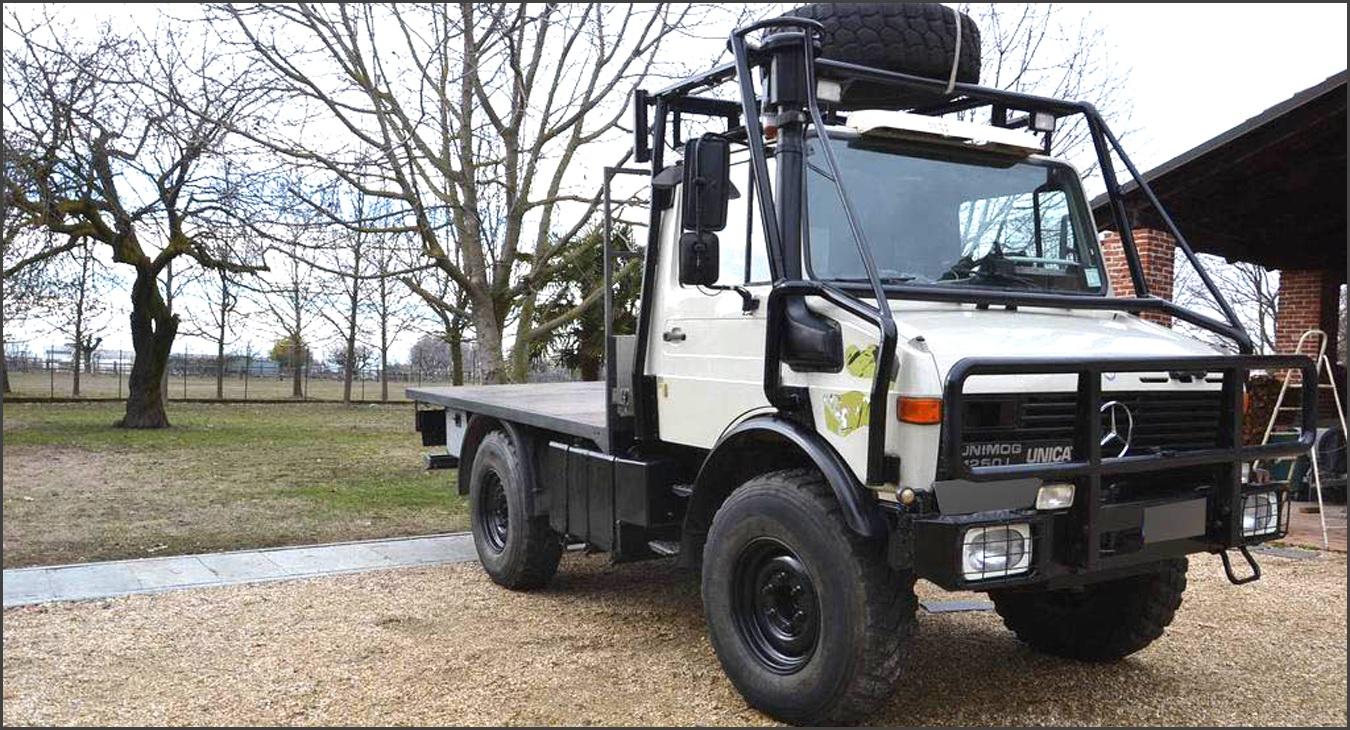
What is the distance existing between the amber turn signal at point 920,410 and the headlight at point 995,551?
0.42 m

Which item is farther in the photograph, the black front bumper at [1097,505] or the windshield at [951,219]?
the windshield at [951,219]

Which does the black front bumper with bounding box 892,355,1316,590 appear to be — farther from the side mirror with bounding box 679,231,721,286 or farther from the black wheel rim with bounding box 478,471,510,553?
the black wheel rim with bounding box 478,471,510,553

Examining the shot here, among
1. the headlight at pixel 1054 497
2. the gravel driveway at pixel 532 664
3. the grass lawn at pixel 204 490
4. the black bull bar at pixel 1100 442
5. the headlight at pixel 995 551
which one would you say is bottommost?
the gravel driveway at pixel 532 664

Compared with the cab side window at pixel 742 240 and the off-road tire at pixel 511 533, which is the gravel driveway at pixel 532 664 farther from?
the cab side window at pixel 742 240

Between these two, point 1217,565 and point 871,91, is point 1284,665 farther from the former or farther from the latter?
point 871,91

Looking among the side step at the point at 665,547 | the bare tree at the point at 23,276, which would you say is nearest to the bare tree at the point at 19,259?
the bare tree at the point at 23,276

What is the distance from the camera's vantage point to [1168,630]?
616 centimetres

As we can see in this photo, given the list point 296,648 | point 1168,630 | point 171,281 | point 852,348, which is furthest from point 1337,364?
point 171,281

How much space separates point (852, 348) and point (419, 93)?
1082cm

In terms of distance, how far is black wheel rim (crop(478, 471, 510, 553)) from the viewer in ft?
24.1

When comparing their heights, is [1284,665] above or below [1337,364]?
below

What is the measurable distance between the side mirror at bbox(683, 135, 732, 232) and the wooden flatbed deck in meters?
1.78

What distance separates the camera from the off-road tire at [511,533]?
6840mm

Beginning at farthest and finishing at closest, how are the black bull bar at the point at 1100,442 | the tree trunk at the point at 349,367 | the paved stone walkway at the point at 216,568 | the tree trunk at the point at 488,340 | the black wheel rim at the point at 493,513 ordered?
the tree trunk at the point at 349,367
the tree trunk at the point at 488,340
the black wheel rim at the point at 493,513
the paved stone walkway at the point at 216,568
the black bull bar at the point at 1100,442
